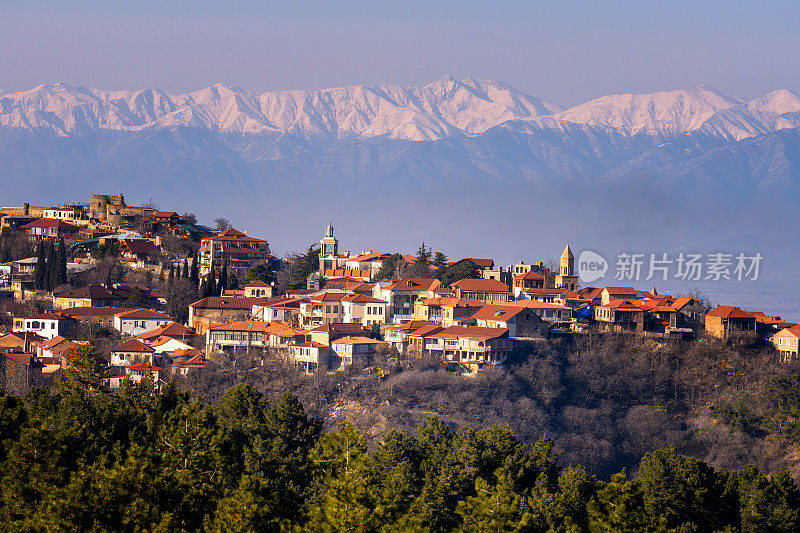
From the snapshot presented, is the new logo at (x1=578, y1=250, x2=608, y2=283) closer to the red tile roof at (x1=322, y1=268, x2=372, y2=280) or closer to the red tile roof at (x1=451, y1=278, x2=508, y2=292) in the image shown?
the red tile roof at (x1=322, y1=268, x2=372, y2=280)

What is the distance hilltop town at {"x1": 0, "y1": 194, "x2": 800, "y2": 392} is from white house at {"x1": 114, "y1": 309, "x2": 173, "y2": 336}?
8 cm

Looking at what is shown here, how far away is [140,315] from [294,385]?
13224 mm

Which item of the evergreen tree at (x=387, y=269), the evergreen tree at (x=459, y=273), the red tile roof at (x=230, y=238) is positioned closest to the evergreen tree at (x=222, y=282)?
the red tile roof at (x=230, y=238)

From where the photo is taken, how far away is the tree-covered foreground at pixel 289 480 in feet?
90.0

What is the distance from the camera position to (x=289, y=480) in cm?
3981

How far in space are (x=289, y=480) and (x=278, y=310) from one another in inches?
1257

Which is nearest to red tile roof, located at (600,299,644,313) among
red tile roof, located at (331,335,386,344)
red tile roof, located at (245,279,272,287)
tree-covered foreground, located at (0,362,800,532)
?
red tile roof, located at (331,335,386,344)

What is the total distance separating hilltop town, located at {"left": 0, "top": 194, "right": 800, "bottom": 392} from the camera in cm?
6519

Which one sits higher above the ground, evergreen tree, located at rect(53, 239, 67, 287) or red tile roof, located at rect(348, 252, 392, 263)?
red tile roof, located at rect(348, 252, 392, 263)

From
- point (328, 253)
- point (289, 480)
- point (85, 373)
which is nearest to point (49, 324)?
point (85, 373)

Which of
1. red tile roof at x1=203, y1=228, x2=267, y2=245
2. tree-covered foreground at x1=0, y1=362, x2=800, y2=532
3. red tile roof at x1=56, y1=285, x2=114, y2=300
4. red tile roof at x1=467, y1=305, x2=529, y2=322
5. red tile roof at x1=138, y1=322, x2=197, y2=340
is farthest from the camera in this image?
red tile roof at x1=203, y1=228, x2=267, y2=245

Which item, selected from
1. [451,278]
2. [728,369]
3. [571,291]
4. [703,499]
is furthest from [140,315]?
[703,499]

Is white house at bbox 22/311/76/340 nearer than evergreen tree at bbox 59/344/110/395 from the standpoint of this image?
No

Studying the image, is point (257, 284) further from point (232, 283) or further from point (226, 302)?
point (226, 302)
